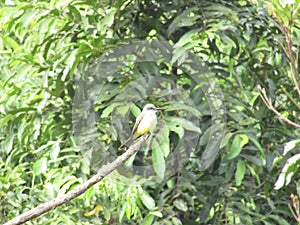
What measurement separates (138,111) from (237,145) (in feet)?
1.78

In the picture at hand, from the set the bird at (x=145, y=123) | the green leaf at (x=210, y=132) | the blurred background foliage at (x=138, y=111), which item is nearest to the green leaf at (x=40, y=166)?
the blurred background foliage at (x=138, y=111)

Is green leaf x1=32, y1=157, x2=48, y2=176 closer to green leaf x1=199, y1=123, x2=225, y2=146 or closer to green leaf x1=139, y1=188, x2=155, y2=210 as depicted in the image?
green leaf x1=139, y1=188, x2=155, y2=210

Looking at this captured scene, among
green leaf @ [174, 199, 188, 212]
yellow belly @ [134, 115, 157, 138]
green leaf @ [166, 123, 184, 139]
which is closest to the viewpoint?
yellow belly @ [134, 115, 157, 138]

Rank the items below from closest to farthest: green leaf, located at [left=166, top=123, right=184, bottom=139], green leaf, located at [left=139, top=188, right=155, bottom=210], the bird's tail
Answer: the bird's tail, green leaf, located at [left=166, top=123, right=184, bottom=139], green leaf, located at [left=139, top=188, right=155, bottom=210]

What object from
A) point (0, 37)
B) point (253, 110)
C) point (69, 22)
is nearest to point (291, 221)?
point (253, 110)

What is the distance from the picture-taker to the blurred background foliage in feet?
10.4

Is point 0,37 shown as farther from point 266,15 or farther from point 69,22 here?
point 266,15

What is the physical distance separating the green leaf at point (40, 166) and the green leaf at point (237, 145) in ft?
3.29


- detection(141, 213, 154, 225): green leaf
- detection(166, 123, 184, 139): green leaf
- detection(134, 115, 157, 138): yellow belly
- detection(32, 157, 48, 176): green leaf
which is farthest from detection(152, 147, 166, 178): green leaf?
detection(32, 157, 48, 176): green leaf

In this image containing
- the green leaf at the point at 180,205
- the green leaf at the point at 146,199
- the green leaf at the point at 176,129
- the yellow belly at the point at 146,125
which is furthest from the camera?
the green leaf at the point at 180,205

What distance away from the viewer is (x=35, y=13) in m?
3.28

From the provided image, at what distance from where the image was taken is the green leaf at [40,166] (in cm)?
329

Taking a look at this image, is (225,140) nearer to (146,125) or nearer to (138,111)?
(138,111)

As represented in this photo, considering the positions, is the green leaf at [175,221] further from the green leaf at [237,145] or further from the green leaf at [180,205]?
the green leaf at [237,145]
